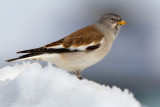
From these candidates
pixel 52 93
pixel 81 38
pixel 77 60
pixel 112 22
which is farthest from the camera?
pixel 112 22

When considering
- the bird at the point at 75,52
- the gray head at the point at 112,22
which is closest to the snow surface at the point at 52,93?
the bird at the point at 75,52

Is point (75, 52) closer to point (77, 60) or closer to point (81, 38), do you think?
point (77, 60)

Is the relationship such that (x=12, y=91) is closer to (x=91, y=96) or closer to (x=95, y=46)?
(x=91, y=96)

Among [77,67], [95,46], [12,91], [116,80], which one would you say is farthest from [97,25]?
[116,80]

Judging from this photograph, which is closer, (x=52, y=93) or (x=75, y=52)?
(x=52, y=93)

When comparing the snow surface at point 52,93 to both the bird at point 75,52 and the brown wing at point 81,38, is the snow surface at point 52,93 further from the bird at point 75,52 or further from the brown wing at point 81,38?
→ the brown wing at point 81,38

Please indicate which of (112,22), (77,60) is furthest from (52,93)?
(112,22)
